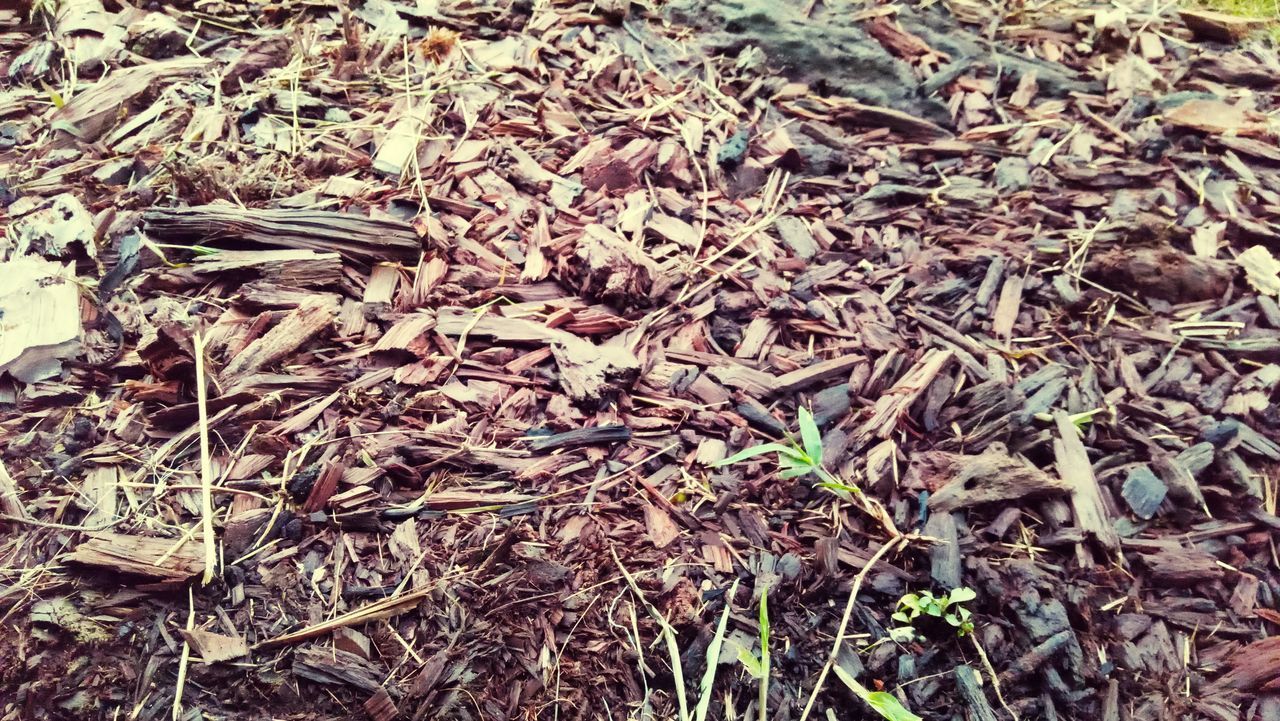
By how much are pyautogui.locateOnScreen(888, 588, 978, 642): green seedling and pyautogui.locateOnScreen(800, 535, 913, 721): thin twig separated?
0.30 ft

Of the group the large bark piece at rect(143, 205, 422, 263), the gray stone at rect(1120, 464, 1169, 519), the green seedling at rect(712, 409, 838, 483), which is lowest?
the gray stone at rect(1120, 464, 1169, 519)

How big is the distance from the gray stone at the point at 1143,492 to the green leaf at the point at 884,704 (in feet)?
2.68

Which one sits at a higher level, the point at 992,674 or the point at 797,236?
the point at 797,236

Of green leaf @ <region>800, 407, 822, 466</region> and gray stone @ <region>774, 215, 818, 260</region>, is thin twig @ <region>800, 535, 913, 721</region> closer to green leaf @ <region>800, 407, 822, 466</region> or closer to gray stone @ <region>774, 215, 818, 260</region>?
green leaf @ <region>800, 407, 822, 466</region>

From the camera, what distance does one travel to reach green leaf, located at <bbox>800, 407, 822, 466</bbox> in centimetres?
181

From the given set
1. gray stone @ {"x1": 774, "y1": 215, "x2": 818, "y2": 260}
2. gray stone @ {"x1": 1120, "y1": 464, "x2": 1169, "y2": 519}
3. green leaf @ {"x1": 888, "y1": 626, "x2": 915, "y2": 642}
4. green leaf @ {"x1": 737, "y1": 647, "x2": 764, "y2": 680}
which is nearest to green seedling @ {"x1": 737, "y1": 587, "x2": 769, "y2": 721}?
green leaf @ {"x1": 737, "y1": 647, "x2": 764, "y2": 680}

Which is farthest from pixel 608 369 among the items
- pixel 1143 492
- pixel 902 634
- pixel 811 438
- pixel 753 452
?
pixel 1143 492

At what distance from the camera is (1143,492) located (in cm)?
192

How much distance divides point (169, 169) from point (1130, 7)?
3648 mm

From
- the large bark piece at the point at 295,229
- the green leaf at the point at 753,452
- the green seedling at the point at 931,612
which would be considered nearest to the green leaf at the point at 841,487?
the green leaf at the point at 753,452

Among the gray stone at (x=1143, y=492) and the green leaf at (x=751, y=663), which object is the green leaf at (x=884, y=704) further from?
the gray stone at (x=1143, y=492)

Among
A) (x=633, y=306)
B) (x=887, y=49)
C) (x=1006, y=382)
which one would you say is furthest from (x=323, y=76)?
(x=1006, y=382)

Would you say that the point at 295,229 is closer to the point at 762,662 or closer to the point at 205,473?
the point at 205,473

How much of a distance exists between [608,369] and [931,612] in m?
0.91
